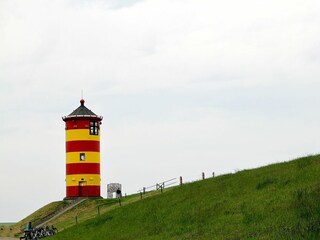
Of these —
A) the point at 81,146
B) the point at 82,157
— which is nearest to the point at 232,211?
the point at 82,157

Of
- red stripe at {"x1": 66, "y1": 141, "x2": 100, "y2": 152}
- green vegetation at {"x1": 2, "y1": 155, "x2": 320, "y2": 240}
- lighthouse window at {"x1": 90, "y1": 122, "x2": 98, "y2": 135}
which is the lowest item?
green vegetation at {"x1": 2, "y1": 155, "x2": 320, "y2": 240}

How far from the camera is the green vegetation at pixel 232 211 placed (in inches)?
1009

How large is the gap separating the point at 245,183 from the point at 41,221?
29.9m

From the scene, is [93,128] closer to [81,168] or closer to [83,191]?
[81,168]

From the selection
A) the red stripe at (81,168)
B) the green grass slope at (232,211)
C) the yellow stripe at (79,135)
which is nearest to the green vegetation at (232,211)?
the green grass slope at (232,211)

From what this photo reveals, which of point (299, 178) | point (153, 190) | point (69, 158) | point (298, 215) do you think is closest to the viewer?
point (298, 215)

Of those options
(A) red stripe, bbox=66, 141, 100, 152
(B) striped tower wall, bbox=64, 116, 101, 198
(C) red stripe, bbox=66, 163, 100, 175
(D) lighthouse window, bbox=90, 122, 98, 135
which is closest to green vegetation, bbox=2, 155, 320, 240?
(C) red stripe, bbox=66, 163, 100, 175

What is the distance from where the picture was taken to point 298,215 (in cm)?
2580

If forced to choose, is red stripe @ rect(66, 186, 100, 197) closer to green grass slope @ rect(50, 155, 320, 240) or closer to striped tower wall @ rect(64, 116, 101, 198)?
striped tower wall @ rect(64, 116, 101, 198)

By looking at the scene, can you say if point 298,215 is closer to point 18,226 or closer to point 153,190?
point 153,190

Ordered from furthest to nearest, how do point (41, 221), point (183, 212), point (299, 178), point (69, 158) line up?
point (69, 158)
point (41, 221)
point (183, 212)
point (299, 178)

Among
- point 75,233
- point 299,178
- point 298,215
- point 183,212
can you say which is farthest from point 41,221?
point 298,215

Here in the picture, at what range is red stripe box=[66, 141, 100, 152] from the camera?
64.2 m

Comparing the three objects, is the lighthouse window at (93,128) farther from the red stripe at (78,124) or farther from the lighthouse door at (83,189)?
the lighthouse door at (83,189)
